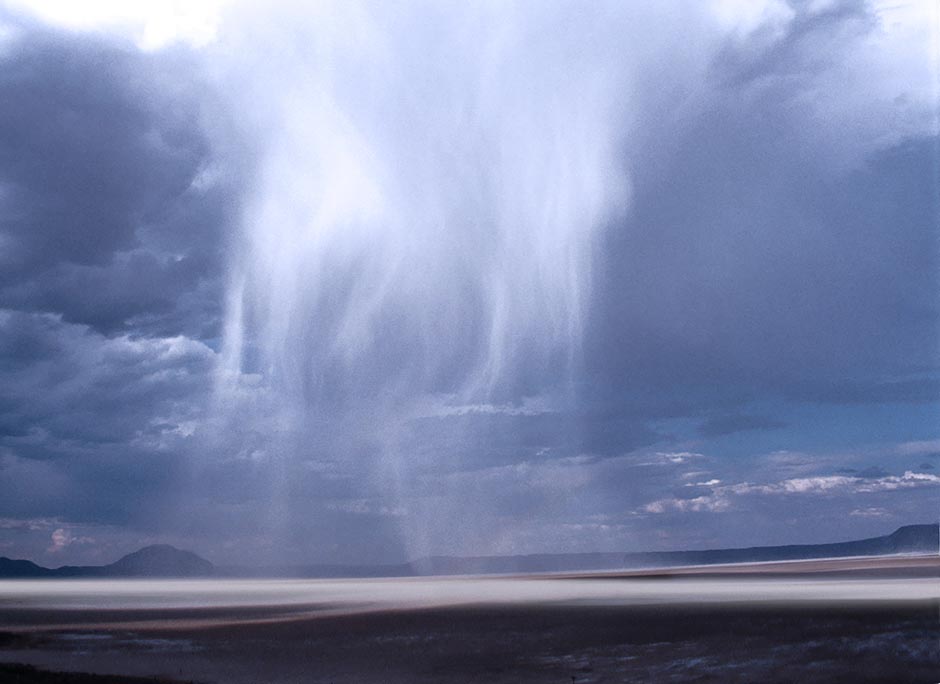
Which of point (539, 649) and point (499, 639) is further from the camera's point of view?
point (499, 639)

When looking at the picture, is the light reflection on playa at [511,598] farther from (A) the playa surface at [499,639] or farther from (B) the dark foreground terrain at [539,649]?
(B) the dark foreground terrain at [539,649]

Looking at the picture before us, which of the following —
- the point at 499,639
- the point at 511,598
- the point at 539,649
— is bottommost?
the point at 539,649

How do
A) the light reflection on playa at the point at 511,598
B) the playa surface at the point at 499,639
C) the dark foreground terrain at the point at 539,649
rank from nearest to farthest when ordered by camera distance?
the dark foreground terrain at the point at 539,649 < the playa surface at the point at 499,639 < the light reflection on playa at the point at 511,598

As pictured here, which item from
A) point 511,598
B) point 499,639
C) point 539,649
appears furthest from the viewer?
point 511,598

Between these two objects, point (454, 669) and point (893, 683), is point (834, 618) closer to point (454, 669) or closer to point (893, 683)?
point (893, 683)

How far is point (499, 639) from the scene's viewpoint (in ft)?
100

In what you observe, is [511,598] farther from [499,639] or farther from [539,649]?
[539,649]

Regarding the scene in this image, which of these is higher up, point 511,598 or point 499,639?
point 511,598

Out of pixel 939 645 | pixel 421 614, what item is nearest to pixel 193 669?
pixel 421 614

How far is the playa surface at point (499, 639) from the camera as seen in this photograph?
2402cm

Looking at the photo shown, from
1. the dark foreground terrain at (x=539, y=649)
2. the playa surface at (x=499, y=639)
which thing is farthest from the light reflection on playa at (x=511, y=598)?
the dark foreground terrain at (x=539, y=649)

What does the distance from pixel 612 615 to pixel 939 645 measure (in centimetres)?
1436

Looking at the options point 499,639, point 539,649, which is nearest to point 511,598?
point 499,639

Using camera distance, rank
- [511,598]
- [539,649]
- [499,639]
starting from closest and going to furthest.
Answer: [539,649] < [499,639] < [511,598]
